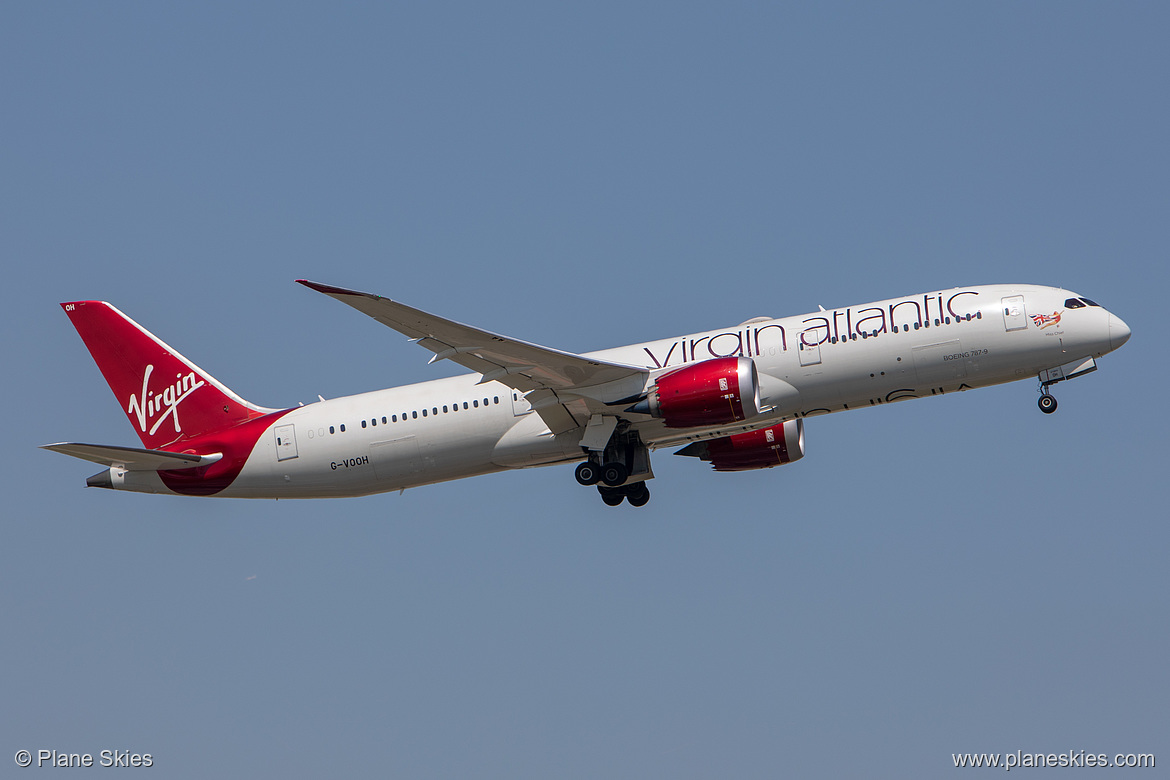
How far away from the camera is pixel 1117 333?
38.1 m

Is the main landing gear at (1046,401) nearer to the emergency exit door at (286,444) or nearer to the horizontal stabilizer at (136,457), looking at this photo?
the emergency exit door at (286,444)

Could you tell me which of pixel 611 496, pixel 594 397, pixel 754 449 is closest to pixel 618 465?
pixel 594 397

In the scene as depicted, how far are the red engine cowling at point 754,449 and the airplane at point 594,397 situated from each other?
0.05 meters

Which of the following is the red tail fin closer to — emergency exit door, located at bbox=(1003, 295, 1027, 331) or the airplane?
the airplane

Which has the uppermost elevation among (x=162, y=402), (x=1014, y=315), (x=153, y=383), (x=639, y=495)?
(x=153, y=383)

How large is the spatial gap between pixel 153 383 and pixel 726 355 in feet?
63.1

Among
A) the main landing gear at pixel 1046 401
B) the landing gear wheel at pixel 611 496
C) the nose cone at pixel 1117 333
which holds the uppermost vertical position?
the nose cone at pixel 1117 333

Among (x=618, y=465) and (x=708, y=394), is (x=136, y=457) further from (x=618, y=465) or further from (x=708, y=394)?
(x=708, y=394)

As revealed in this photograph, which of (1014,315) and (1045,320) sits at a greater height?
(1014,315)

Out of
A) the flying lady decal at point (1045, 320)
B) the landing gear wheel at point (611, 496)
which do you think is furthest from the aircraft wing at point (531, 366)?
the flying lady decal at point (1045, 320)

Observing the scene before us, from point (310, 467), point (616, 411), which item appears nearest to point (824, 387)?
point (616, 411)

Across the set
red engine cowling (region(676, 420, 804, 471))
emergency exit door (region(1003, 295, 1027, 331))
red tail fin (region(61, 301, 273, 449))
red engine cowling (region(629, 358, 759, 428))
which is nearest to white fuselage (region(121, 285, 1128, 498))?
emergency exit door (region(1003, 295, 1027, 331))

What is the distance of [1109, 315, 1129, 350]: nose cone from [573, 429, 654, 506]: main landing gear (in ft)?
44.9

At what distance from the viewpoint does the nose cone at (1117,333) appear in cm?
3800
